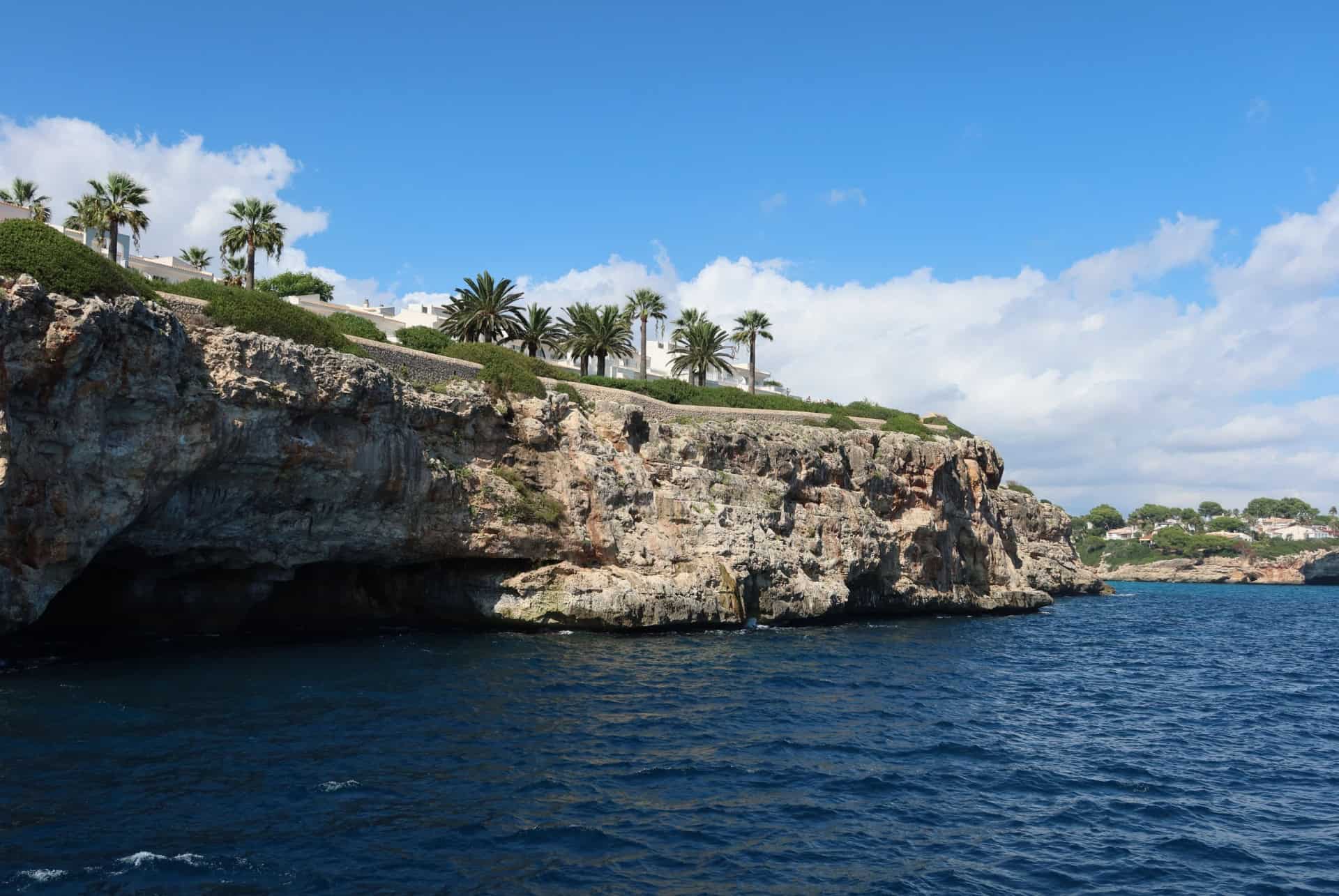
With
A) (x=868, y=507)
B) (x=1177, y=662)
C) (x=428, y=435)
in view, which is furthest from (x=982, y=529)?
(x=428, y=435)

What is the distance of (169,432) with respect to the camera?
2664 cm

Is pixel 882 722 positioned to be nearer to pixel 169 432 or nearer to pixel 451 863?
pixel 451 863

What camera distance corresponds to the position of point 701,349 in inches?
2879

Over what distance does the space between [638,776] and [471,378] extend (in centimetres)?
2717

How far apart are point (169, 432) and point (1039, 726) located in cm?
2696

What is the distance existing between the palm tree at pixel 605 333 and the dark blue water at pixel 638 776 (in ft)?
111

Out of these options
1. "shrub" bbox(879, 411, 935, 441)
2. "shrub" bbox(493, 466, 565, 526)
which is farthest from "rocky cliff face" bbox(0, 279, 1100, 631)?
"shrub" bbox(879, 411, 935, 441)

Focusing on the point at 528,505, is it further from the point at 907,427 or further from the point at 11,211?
the point at 11,211

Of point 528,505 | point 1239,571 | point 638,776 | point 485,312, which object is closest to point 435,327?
point 485,312

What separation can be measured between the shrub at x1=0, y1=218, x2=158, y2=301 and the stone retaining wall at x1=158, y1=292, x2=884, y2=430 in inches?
156

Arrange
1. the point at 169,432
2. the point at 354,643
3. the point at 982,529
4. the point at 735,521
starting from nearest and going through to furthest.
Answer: the point at 169,432 → the point at 354,643 → the point at 735,521 → the point at 982,529

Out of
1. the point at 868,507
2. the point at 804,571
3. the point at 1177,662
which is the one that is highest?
the point at 868,507

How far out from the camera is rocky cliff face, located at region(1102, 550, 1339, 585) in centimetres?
15225

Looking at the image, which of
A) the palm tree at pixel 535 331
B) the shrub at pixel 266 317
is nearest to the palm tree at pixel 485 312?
the palm tree at pixel 535 331
